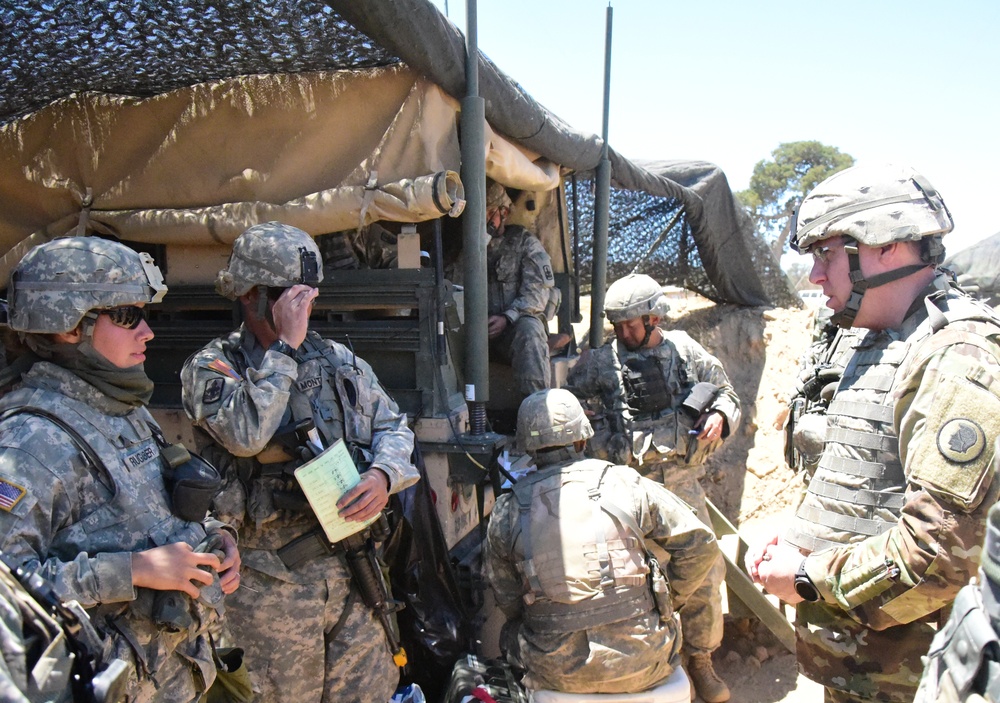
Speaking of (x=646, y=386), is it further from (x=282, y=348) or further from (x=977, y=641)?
(x=977, y=641)

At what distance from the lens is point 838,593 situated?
6.56ft

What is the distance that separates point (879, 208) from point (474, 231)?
7.25 feet

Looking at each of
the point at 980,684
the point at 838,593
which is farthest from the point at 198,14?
the point at 980,684

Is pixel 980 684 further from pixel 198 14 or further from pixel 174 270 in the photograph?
pixel 174 270

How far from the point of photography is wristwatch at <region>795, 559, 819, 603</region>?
2.07 meters

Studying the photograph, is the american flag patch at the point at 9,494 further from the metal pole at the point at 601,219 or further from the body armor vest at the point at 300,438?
the metal pole at the point at 601,219

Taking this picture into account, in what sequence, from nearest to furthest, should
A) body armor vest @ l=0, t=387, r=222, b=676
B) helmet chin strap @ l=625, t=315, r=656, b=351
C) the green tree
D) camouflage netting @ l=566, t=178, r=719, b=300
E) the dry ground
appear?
body armor vest @ l=0, t=387, r=222, b=676
helmet chin strap @ l=625, t=315, r=656, b=351
the dry ground
camouflage netting @ l=566, t=178, r=719, b=300
the green tree

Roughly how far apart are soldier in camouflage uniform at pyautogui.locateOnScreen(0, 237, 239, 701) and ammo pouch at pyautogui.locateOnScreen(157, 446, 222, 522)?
0.02 metres

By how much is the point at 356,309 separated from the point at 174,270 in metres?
1.12

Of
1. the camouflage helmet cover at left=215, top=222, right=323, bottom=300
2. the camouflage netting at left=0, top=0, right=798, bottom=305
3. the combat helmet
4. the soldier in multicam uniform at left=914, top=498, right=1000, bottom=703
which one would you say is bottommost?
the soldier in multicam uniform at left=914, top=498, right=1000, bottom=703

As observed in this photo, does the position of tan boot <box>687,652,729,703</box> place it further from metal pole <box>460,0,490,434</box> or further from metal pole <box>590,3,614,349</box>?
metal pole <box>590,3,614,349</box>

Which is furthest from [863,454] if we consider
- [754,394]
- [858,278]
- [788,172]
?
[788,172]

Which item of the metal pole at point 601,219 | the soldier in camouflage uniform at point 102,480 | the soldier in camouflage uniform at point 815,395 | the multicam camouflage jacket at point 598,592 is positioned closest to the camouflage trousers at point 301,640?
the soldier in camouflage uniform at point 102,480

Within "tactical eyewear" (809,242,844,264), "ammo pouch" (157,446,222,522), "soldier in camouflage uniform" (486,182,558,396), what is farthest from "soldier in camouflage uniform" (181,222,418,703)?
"soldier in camouflage uniform" (486,182,558,396)
